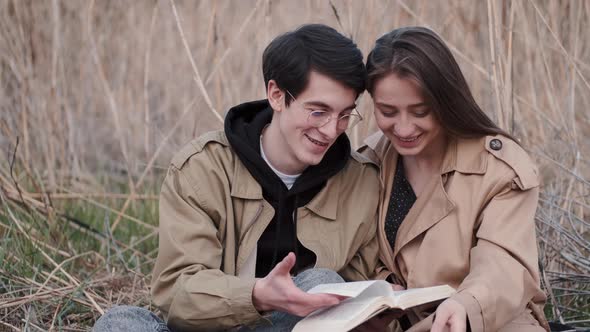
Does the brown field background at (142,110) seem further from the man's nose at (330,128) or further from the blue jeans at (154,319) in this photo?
the man's nose at (330,128)

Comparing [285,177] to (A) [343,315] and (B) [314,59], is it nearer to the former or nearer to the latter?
(B) [314,59]

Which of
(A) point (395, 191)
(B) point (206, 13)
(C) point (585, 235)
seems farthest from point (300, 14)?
(A) point (395, 191)

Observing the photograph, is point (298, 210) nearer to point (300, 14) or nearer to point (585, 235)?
→ point (585, 235)

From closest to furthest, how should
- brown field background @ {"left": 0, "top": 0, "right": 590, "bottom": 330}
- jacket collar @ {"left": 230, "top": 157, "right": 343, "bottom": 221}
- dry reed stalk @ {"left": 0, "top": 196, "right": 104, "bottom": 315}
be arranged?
jacket collar @ {"left": 230, "top": 157, "right": 343, "bottom": 221} → dry reed stalk @ {"left": 0, "top": 196, "right": 104, "bottom": 315} → brown field background @ {"left": 0, "top": 0, "right": 590, "bottom": 330}

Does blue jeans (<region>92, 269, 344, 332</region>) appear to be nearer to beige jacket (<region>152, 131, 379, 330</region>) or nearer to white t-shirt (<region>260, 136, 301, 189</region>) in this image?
beige jacket (<region>152, 131, 379, 330</region>)

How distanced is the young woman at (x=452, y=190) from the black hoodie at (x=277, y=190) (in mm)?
221

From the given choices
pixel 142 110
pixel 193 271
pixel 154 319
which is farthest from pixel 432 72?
pixel 142 110

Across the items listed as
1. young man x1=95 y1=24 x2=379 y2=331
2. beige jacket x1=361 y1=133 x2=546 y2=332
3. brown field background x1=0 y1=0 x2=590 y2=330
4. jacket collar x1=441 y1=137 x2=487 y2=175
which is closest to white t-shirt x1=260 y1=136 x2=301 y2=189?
young man x1=95 y1=24 x2=379 y2=331

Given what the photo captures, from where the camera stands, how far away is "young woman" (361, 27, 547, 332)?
2.41 meters

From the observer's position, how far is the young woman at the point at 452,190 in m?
2.41

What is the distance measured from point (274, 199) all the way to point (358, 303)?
1.93 ft

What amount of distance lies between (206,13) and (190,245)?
277 centimetres

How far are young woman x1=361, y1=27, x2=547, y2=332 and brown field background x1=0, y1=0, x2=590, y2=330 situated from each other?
1.83 feet

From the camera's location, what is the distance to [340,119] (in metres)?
2.51
